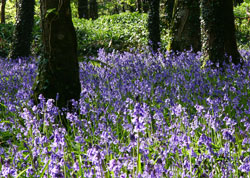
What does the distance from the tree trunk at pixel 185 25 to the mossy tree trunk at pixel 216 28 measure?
1.94m

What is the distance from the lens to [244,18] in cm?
1477

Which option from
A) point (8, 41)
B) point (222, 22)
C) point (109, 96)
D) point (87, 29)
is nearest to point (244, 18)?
point (87, 29)

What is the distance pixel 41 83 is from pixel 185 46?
16.0 feet

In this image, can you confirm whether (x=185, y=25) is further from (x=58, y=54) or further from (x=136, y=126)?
(x=136, y=126)

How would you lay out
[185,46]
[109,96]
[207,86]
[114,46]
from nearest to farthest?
[109,96]
[207,86]
[185,46]
[114,46]

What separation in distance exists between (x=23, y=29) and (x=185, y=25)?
15.4 feet

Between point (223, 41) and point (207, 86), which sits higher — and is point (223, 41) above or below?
above

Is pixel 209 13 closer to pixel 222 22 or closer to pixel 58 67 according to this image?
→ pixel 222 22

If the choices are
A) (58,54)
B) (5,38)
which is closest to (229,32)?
(58,54)

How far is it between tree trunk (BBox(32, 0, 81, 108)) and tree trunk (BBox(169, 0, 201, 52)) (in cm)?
437

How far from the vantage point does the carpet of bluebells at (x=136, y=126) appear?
2.11 metres

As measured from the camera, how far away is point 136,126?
163 cm

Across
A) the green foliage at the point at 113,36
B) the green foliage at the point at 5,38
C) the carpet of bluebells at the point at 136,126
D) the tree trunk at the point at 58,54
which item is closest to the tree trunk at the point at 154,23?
the carpet of bluebells at the point at 136,126

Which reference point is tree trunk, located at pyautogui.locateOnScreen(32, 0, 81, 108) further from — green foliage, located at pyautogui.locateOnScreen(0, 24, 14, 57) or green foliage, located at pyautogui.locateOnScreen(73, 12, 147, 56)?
green foliage, located at pyautogui.locateOnScreen(0, 24, 14, 57)
